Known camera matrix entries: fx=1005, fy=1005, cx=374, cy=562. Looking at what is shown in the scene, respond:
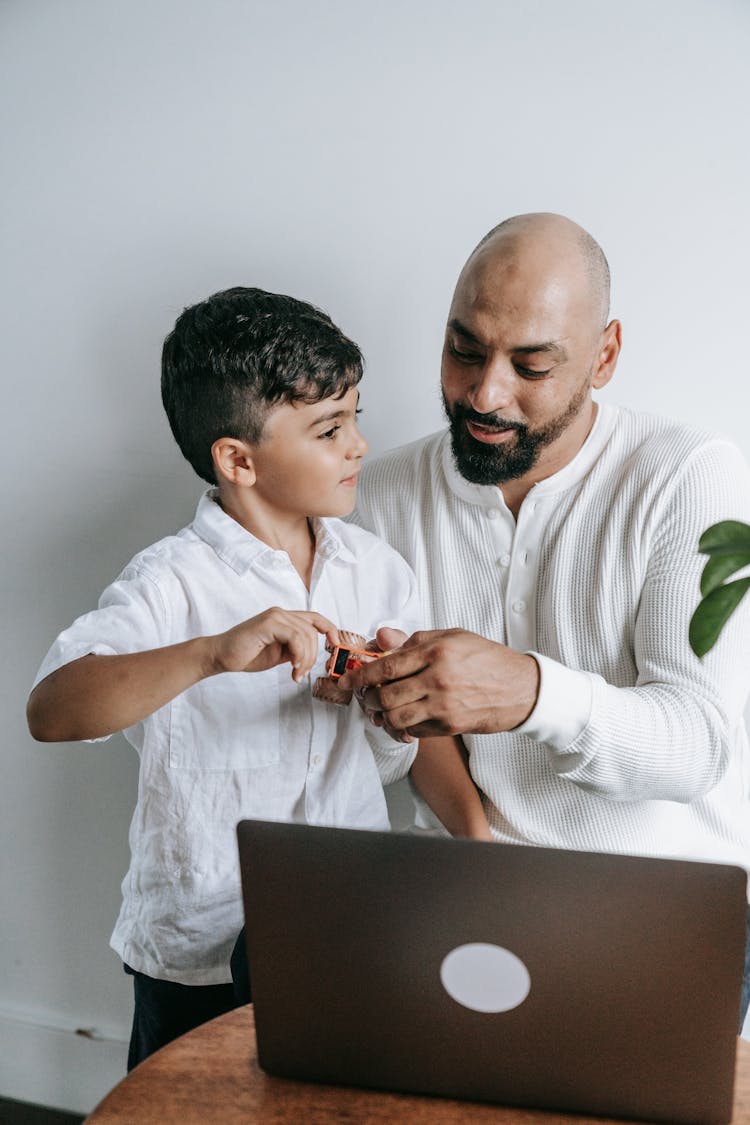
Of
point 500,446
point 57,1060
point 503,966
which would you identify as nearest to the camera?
point 503,966

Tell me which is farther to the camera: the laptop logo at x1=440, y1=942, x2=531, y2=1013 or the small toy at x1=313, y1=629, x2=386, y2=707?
the small toy at x1=313, y1=629, x2=386, y2=707

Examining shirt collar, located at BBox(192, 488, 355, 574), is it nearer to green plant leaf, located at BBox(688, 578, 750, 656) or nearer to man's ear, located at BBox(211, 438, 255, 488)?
man's ear, located at BBox(211, 438, 255, 488)

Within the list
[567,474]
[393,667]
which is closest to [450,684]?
[393,667]

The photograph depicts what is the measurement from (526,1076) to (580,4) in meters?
1.40

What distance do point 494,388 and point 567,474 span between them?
173 millimetres

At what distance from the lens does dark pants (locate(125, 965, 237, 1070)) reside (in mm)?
1338

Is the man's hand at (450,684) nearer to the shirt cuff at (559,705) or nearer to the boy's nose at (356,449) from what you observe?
the shirt cuff at (559,705)

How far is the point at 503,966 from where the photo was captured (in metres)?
0.69

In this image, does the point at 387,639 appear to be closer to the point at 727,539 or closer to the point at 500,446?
the point at 500,446

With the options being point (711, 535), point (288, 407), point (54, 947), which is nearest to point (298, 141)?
point (288, 407)

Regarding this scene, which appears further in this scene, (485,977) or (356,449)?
(356,449)

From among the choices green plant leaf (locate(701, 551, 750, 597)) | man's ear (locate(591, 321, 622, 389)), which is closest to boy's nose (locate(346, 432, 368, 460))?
man's ear (locate(591, 321, 622, 389))

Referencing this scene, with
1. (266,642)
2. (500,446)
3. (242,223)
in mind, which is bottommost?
(266,642)

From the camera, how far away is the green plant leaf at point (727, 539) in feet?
2.34
